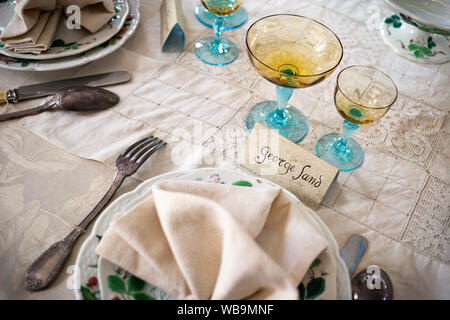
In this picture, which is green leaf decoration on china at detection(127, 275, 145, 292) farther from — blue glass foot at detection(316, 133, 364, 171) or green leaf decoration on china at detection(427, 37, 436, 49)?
green leaf decoration on china at detection(427, 37, 436, 49)

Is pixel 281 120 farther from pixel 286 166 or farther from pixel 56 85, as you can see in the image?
pixel 56 85

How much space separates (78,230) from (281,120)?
0.41 meters

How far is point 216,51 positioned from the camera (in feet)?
2.63

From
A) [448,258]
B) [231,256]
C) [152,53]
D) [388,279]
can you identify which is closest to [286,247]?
[231,256]

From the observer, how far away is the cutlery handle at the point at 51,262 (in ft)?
1.54

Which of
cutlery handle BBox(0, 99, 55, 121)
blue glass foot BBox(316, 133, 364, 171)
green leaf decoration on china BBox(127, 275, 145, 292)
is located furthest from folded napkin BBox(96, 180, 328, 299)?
cutlery handle BBox(0, 99, 55, 121)

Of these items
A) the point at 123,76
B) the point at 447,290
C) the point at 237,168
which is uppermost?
the point at 123,76

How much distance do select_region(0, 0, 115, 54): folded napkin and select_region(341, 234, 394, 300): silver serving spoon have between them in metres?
0.62

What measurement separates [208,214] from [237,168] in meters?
0.22

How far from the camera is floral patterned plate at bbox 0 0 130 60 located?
2.17ft

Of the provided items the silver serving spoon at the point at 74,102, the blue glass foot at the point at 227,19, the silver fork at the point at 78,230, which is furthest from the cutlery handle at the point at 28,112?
the blue glass foot at the point at 227,19

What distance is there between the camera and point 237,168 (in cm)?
61

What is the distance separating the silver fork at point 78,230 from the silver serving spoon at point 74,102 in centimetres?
13

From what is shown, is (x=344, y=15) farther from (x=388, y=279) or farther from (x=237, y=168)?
(x=388, y=279)
